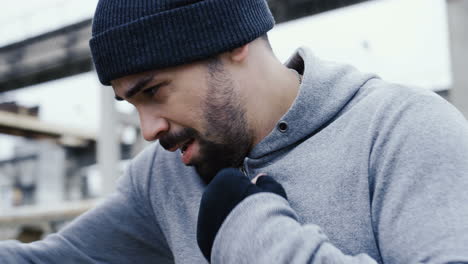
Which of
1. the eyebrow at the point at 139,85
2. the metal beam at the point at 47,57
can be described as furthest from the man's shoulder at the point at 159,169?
the metal beam at the point at 47,57

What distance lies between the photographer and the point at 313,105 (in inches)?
43.8

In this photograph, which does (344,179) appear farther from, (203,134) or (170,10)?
(170,10)

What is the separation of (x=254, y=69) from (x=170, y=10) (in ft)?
0.82

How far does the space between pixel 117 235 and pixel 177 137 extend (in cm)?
49

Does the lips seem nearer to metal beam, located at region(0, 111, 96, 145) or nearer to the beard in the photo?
the beard

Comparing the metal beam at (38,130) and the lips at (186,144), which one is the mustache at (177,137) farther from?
the metal beam at (38,130)

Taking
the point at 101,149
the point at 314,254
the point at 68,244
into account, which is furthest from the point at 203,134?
the point at 101,149

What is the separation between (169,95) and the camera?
1096 millimetres

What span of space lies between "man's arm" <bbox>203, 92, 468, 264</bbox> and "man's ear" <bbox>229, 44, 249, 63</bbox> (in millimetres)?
397

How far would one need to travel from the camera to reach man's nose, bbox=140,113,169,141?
43.3 inches

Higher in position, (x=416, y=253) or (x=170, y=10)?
(x=170, y=10)

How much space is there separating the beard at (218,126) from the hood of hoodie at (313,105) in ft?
0.21

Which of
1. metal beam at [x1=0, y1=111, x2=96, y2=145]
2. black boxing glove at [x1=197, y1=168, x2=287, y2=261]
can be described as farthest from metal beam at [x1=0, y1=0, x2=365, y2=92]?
black boxing glove at [x1=197, y1=168, x2=287, y2=261]

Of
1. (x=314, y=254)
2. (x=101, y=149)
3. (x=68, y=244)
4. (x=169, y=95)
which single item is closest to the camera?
(x=314, y=254)
